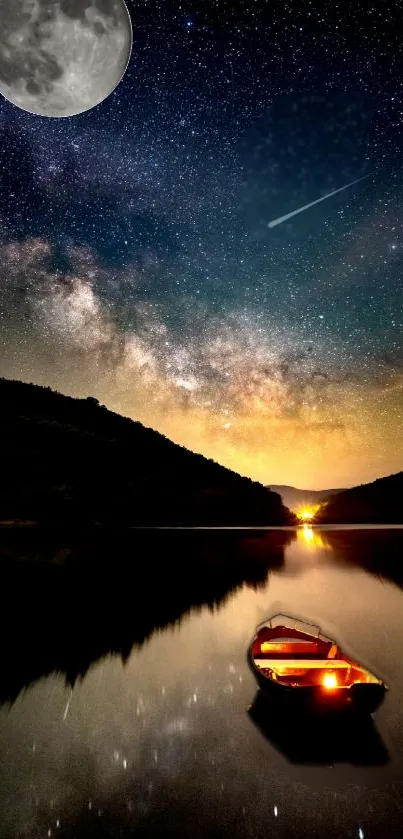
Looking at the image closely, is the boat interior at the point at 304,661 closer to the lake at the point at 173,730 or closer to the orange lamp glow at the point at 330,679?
the orange lamp glow at the point at 330,679

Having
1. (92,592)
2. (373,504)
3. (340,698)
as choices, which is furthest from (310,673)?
(373,504)

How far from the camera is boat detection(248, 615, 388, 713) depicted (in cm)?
772

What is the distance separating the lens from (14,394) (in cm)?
9612

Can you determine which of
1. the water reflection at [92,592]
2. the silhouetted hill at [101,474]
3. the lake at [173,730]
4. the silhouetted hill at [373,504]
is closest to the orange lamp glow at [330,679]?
the lake at [173,730]

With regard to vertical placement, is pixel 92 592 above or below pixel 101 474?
below

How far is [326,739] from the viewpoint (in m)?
8.46

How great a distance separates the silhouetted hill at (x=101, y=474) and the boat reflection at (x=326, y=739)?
57103 mm

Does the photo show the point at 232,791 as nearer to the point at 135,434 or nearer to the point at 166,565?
the point at 166,565

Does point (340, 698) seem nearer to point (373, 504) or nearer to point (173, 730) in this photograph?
point (173, 730)

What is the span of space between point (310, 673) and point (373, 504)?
138 metres

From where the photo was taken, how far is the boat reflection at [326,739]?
787cm

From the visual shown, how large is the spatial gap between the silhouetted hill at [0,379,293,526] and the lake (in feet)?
139

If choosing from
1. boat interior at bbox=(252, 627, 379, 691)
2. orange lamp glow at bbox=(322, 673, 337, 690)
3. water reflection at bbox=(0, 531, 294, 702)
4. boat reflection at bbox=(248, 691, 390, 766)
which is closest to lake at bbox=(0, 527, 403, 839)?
boat reflection at bbox=(248, 691, 390, 766)

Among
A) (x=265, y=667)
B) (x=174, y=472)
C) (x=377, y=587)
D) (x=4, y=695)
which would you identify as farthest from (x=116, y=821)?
(x=174, y=472)
